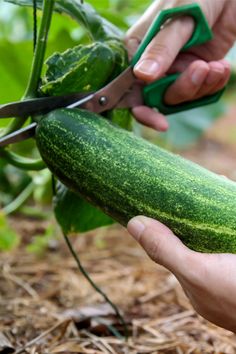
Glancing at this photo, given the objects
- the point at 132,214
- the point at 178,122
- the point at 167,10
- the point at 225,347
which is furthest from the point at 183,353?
the point at 178,122

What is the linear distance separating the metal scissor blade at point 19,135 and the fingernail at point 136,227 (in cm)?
33

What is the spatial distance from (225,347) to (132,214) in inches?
22.3

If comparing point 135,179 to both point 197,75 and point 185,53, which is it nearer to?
point 197,75

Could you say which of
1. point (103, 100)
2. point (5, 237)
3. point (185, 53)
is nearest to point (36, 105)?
point (103, 100)

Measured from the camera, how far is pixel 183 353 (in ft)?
4.90

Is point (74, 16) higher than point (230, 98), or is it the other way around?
point (74, 16)

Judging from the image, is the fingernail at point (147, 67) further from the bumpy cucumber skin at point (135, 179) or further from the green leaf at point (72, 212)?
the green leaf at point (72, 212)

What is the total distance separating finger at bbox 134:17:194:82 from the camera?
141 centimetres

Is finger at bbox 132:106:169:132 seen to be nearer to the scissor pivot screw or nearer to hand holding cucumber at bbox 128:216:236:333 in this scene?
the scissor pivot screw

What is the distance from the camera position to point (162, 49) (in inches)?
57.2

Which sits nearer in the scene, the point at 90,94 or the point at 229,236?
the point at 229,236

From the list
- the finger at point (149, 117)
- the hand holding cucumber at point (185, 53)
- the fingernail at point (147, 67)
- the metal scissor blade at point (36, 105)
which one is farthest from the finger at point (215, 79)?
the metal scissor blade at point (36, 105)

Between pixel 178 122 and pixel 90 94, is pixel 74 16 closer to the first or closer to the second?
pixel 90 94

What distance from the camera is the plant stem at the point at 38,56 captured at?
136 centimetres
